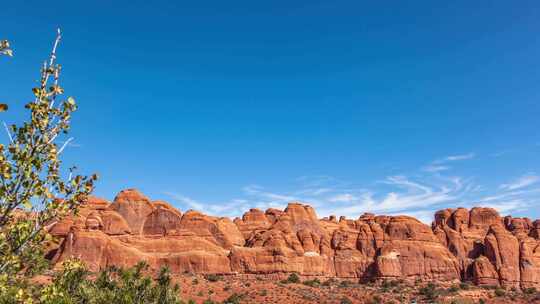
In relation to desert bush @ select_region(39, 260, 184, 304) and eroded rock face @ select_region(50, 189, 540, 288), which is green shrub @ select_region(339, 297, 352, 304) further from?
desert bush @ select_region(39, 260, 184, 304)

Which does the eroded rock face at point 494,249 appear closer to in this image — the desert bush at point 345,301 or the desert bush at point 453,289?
the desert bush at point 453,289

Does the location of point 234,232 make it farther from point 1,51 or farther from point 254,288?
point 1,51

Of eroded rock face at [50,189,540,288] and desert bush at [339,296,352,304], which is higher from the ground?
eroded rock face at [50,189,540,288]

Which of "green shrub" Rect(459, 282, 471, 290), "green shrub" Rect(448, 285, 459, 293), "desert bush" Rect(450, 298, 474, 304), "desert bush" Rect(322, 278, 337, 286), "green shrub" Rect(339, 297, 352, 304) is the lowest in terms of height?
"desert bush" Rect(450, 298, 474, 304)

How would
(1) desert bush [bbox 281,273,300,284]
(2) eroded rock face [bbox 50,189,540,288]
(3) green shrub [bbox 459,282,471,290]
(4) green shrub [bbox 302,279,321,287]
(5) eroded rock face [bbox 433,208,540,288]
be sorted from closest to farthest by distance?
1. (1) desert bush [bbox 281,273,300,284]
2. (4) green shrub [bbox 302,279,321,287]
3. (2) eroded rock face [bbox 50,189,540,288]
4. (3) green shrub [bbox 459,282,471,290]
5. (5) eroded rock face [bbox 433,208,540,288]

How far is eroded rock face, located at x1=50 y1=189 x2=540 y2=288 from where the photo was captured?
74250 millimetres

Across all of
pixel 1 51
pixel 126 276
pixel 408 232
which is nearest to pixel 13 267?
pixel 1 51

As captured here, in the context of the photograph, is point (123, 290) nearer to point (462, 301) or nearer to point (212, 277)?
point (212, 277)

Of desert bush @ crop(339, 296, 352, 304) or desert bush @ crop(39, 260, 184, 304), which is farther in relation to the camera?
desert bush @ crop(339, 296, 352, 304)

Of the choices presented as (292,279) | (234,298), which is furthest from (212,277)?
(234,298)

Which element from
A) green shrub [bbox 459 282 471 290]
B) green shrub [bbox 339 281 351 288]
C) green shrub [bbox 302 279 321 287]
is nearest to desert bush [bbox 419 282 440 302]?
green shrub [bbox 459 282 471 290]

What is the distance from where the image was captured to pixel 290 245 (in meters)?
82.4

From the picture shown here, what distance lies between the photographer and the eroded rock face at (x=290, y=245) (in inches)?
2923

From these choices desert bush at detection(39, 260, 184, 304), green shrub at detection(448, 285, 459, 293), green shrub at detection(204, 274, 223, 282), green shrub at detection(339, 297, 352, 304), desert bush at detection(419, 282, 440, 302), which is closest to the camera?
desert bush at detection(39, 260, 184, 304)
